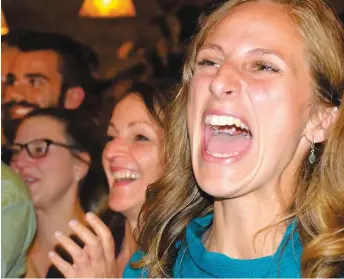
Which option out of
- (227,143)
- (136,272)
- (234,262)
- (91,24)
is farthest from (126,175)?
(91,24)

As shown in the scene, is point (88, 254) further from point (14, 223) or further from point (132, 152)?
point (132, 152)

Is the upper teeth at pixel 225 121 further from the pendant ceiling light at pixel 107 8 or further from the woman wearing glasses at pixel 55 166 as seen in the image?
the pendant ceiling light at pixel 107 8

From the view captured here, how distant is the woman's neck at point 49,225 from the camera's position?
3246 millimetres

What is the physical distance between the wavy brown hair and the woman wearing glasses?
4.62 ft

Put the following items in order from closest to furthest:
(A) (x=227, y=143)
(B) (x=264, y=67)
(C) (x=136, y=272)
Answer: (B) (x=264, y=67) → (A) (x=227, y=143) → (C) (x=136, y=272)

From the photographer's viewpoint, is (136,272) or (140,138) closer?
(136,272)

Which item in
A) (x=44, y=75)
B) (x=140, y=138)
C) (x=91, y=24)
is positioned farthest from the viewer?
(x=91, y=24)

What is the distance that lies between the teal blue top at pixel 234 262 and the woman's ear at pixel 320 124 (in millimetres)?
202

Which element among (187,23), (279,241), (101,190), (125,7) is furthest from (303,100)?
(125,7)

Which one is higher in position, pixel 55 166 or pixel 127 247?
pixel 55 166

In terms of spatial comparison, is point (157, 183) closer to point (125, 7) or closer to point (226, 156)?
point (226, 156)

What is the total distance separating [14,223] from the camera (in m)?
2.52

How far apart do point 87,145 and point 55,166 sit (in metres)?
0.18

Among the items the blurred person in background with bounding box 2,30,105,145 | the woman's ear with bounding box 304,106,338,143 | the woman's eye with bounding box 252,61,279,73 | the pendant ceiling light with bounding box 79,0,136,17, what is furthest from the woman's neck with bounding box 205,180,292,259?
the pendant ceiling light with bounding box 79,0,136,17
